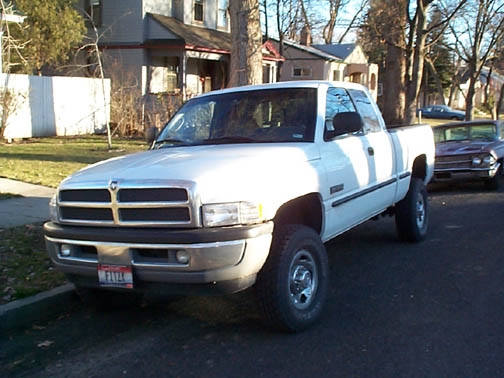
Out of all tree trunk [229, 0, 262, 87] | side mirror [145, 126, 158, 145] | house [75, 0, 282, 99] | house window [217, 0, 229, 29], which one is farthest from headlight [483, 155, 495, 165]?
house window [217, 0, 229, 29]

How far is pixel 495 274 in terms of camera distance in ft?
21.0

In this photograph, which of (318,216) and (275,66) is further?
(275,66)

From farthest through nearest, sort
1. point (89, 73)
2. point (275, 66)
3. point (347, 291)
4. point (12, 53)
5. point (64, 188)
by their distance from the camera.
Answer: point (275, 66) < point (89, 73) < point (12, 53) < point (347, 291) < point (64, 188)

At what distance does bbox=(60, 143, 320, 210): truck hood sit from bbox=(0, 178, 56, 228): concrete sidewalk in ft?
10.3

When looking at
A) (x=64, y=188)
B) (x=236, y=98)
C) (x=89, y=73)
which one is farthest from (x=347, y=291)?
(x=89, y=73)

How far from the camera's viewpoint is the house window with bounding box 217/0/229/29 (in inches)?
1125

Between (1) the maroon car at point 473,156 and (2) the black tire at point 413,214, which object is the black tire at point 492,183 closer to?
(1) the maroon car at point 473,156

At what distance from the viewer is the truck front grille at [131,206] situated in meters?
4.25

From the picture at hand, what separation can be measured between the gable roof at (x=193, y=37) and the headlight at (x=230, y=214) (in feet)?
67.4

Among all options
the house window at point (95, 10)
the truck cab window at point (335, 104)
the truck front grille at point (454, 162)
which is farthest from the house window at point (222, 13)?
the truck cab window at point (335, 104)

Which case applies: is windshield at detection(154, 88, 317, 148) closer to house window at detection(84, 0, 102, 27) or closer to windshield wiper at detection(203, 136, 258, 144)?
windshield wiper at detection(203, 136, 258, 144)

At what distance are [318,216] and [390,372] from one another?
5.36 ft

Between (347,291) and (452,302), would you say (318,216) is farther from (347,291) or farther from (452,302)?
(452,302)

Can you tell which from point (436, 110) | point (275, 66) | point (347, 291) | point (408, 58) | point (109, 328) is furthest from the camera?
point (436, 110)
